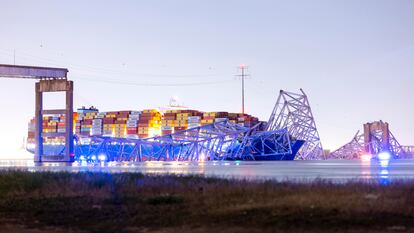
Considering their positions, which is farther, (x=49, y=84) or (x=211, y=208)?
(x=49, y=84)

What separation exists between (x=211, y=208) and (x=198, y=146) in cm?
13663

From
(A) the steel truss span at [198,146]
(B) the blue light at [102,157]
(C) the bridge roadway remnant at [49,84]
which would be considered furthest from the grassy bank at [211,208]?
(B) the blue light at [102,157]

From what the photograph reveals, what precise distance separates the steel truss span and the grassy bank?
125806mm

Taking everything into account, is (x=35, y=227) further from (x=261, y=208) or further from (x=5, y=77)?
(x=5, y=77)

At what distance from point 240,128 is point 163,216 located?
459 ft

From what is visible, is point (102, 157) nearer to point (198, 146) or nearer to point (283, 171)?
point (198, 146)

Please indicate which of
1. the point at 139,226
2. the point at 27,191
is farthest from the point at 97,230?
the point at 27,191

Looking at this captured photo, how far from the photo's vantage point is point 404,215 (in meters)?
18.4

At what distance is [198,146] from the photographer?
157625mm

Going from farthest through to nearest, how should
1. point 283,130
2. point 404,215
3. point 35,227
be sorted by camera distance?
point 283,130
point 35,227
point 404,215

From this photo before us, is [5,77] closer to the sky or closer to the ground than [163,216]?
closer to the sky

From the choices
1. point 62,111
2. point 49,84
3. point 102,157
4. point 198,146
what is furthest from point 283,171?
point 102,157

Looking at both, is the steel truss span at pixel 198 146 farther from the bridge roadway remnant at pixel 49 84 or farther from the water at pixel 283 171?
the water at pixel 283 171

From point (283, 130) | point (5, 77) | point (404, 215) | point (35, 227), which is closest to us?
point (404, 215)
